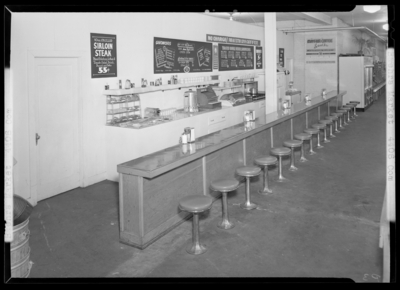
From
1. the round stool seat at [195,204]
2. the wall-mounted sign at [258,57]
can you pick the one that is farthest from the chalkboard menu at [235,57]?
the round stool seat at [195,204]

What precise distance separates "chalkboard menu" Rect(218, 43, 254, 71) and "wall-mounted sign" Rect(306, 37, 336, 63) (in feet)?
13.3

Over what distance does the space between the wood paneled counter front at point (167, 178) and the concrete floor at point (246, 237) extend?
17 cm

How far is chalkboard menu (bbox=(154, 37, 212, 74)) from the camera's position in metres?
7.89

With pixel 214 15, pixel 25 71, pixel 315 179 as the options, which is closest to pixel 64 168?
pixel 25 71

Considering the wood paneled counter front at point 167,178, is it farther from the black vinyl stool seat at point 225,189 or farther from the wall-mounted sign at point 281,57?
the wall-mounted sign at point 281,57

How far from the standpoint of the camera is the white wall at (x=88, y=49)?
529 centimetres

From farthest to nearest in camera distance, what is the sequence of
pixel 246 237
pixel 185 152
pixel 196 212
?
pixel 185 152 < pixel 246 237 < pixel 196 212

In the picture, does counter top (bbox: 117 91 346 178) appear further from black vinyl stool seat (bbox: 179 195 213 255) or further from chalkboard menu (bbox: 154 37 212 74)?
chalkboard menu (bbox: 154 37 212 74)

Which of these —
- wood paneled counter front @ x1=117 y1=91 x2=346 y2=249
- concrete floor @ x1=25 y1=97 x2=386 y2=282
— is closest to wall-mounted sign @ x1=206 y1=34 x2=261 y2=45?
wood paneled counter front @ x1=117 y1=91 x2=346 y2=249

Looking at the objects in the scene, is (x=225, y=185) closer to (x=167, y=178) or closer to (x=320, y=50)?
(x=167, y=178)

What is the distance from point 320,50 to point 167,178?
12.0 meters

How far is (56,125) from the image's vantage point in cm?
593

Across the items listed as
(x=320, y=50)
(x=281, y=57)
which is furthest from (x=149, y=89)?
(x=320, y=50)
